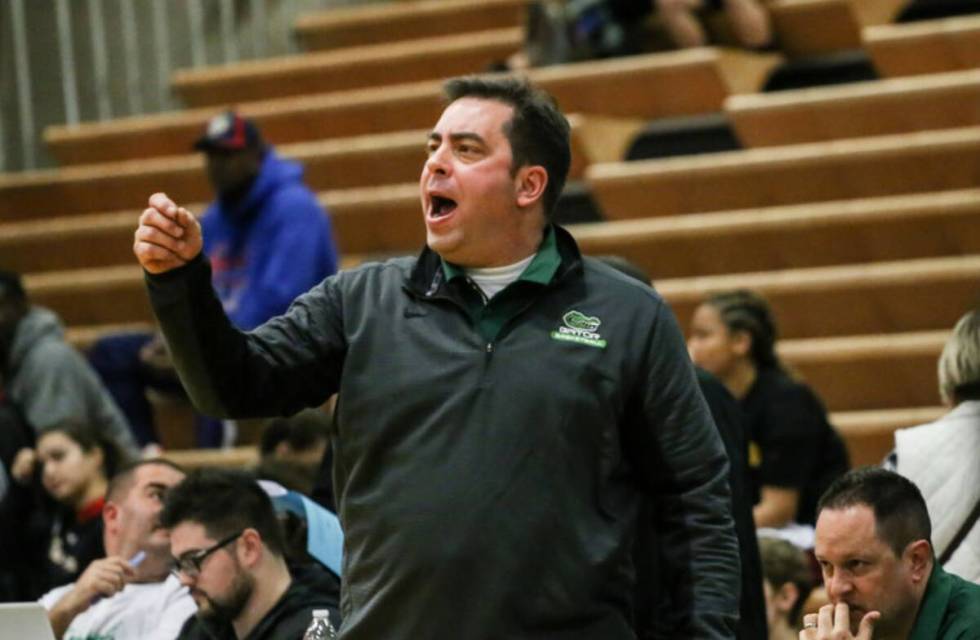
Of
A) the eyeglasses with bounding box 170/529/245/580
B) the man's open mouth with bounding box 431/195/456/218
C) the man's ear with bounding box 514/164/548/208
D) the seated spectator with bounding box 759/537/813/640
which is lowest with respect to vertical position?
the seated spectator with bounding box 759/537/813/640

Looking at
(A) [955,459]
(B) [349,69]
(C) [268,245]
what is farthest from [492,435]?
(B) [349,69]

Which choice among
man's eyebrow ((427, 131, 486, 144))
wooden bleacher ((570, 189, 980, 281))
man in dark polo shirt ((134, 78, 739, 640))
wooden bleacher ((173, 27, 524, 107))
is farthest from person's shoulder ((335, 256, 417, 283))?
wooden bleacher ((173, 27, 524, 107))

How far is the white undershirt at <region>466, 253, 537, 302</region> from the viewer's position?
10.4 ft

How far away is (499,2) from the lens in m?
10.1

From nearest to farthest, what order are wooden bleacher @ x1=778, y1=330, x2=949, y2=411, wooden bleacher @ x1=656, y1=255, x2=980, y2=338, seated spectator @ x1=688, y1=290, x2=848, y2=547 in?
seated spectator @ x1=688, y1=290, x2=848, y2=547 → wooden bleacher @ x1=778, y1=330, x2=949, y2=411 → wooden bleacher @ x1=656, y1=255, x2=980, y2=338

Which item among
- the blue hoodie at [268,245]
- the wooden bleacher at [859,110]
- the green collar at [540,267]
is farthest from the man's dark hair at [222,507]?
the wooden bleacher at [859,110]

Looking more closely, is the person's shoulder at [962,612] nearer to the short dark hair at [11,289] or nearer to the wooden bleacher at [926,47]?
the wooden bleacher at [926,47]

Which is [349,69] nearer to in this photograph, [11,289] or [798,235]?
[11,289]

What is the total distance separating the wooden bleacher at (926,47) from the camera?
7992mm

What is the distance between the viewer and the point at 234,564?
4414 millimetres

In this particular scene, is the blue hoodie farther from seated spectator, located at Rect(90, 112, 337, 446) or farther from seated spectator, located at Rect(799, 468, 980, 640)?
seated spectator, located at Rect(799, 468, 980, 640)

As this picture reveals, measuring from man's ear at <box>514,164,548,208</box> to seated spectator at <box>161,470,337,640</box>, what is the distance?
4.70ft

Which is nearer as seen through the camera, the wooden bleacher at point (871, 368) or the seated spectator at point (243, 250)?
the wooden bleacher at point (871, 368)

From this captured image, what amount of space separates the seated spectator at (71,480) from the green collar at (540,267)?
3570 mm
